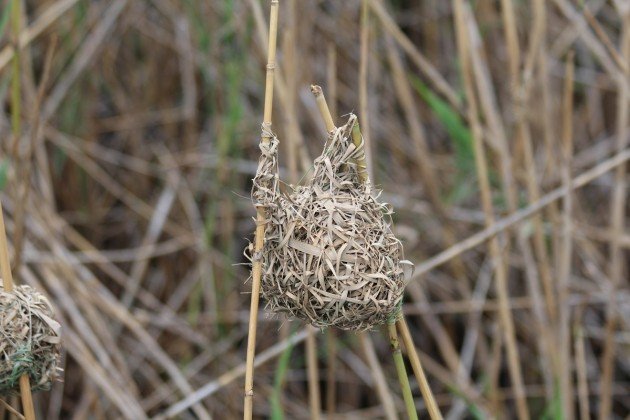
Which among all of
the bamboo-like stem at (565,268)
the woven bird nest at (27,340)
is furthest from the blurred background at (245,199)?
the woven bird nest at (27,340)

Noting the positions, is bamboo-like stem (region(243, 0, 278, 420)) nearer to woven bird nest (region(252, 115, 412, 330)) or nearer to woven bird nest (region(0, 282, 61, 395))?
woven bird nest (region(252, 115, 412, 330))

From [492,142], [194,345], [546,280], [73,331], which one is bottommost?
[194,345]

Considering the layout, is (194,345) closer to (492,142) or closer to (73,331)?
(73,331)

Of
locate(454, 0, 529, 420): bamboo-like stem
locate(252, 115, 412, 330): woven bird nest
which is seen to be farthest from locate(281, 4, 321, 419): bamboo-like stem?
locate(252, 115, 412, 330): woven bird nest

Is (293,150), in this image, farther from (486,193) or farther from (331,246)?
(331,246)

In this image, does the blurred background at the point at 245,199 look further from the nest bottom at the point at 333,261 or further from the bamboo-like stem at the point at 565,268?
the nest bottom at the point at 333,261

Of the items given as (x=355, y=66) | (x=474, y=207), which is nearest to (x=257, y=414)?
(x=474, y=207)
